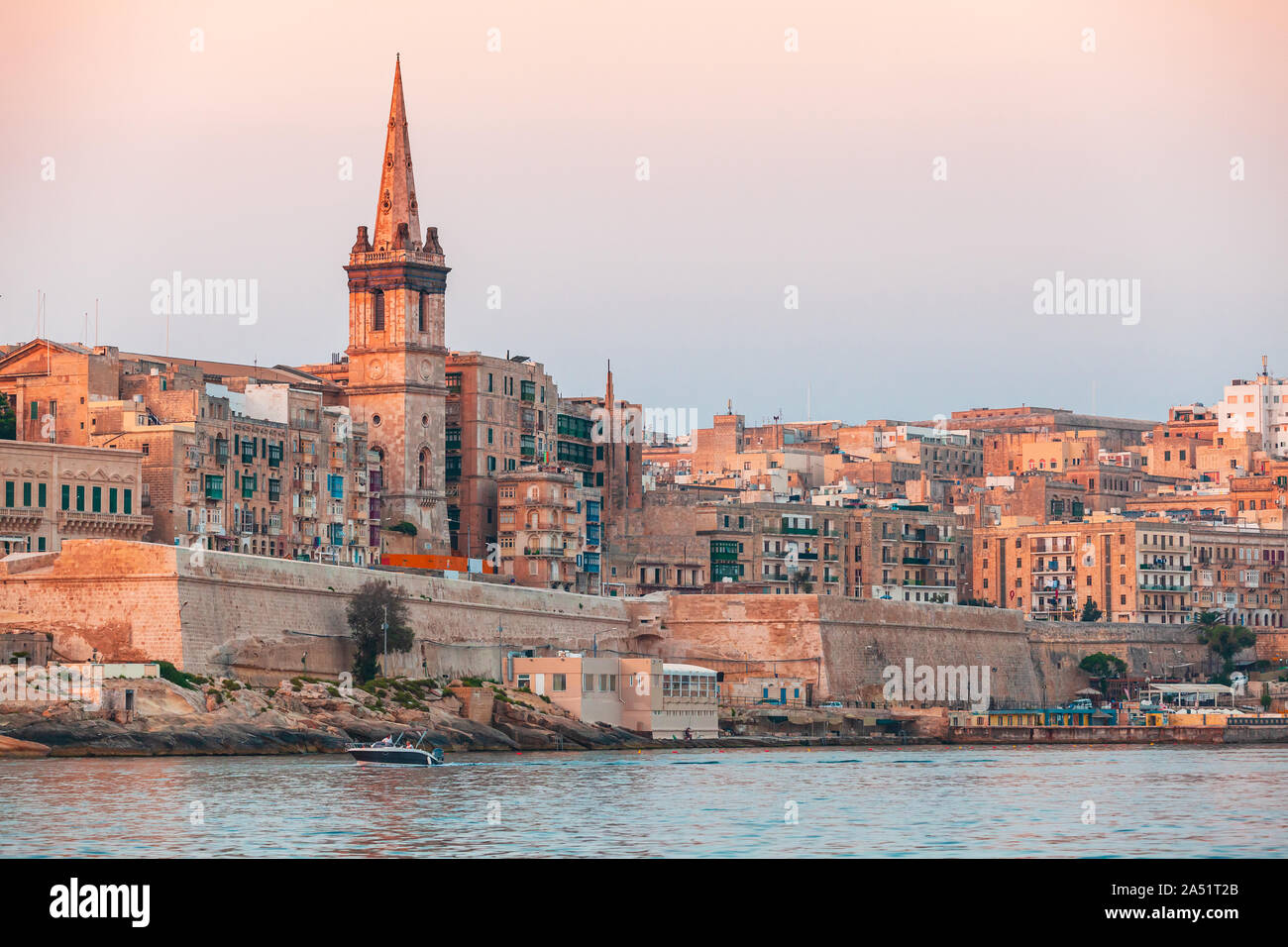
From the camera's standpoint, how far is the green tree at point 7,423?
289 feet

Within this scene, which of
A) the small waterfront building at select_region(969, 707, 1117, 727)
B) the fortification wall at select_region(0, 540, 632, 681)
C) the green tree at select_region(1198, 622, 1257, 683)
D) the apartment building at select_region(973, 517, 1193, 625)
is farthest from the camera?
the apartment building at select_region(973, 517, 1193, 625)

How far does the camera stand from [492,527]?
338ft

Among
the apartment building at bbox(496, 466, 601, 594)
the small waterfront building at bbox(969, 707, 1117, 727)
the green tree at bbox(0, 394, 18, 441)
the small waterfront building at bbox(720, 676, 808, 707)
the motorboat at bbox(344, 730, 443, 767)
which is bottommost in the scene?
the small waterfront building at bbox(969, 707, 1117, 727)

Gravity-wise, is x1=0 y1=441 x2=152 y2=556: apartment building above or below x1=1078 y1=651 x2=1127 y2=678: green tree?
above

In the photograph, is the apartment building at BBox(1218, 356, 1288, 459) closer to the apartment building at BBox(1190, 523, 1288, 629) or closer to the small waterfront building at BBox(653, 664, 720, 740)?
the apartment building at BBox(1190, 523, 1288, 629)

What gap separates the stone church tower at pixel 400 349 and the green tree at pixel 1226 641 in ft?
138

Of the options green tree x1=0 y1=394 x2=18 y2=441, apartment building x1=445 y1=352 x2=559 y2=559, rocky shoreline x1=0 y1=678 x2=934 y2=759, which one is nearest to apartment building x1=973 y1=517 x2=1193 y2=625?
apartment building x1=445 y1=352 x2=559 y2=559

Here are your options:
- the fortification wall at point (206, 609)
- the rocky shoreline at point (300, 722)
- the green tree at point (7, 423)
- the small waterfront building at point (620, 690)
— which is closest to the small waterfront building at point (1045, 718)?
the rocky shoreline at point (300, 722)

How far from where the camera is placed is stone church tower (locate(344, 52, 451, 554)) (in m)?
97.2

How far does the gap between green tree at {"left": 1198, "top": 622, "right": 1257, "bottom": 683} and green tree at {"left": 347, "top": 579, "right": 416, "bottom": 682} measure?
169ft

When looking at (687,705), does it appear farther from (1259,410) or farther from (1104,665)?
(1259,410)

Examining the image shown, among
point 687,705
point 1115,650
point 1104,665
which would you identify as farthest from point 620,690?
point 1115,650
